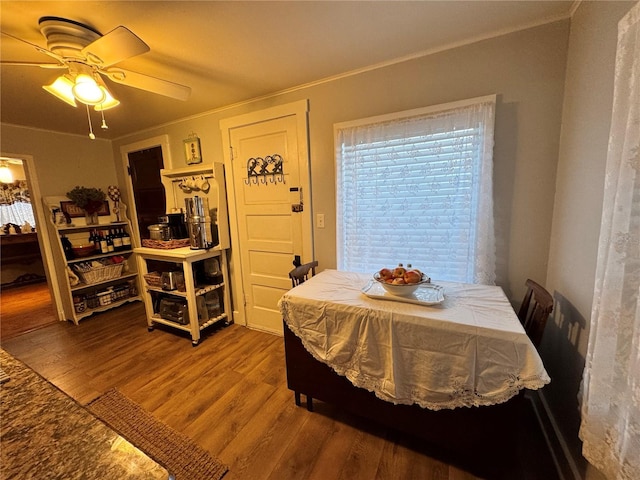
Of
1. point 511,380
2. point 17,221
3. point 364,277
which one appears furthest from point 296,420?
→ point 17,221

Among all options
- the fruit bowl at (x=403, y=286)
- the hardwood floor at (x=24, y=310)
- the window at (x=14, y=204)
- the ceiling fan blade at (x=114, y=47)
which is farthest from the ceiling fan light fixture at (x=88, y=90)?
the window at (x=14, y=204)

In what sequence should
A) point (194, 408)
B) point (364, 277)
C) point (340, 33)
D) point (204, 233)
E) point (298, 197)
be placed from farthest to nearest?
point (204, 233) → point (298, 197) → point (364, 277) → point (194, 408) → point (340, 33)

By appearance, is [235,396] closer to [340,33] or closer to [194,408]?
[194,408]

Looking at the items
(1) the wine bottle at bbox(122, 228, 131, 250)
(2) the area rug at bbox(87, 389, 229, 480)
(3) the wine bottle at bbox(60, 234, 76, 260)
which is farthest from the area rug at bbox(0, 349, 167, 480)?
(1) the wine bottle at bbox(122, 228, 131, 250)

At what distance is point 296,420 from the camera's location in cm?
158

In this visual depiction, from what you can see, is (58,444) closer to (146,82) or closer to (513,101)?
(146,82)

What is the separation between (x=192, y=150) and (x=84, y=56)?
1461 mm

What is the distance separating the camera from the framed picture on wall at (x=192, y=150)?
2.70 m

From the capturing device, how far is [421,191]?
176 centimetres

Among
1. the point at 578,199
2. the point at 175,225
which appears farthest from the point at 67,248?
the point at 578,199

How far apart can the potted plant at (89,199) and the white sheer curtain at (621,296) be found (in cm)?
434

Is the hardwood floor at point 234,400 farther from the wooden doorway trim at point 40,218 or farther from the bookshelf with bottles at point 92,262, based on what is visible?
the wooden doorway trim at point 40,218

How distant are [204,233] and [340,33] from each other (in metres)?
2.00

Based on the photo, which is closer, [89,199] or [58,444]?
[58,444]
